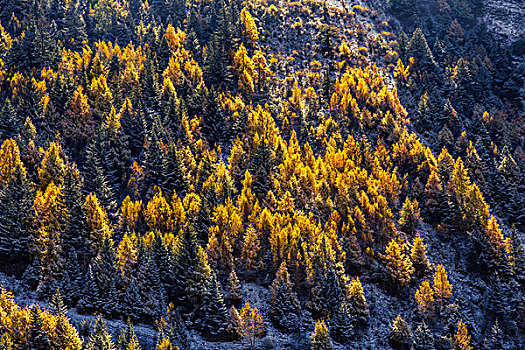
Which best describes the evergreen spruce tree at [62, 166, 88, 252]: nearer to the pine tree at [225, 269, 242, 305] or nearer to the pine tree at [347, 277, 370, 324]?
the pine tree at [225, 269, 242, 305]

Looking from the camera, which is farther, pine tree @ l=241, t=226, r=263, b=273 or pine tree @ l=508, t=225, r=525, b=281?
pine tree @ l=508, t=225, r=525, b=281

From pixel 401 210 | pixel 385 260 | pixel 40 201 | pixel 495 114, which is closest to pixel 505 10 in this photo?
pixel 495 114

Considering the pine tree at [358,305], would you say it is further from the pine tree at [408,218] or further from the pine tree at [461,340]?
the pine tree at [408,218]

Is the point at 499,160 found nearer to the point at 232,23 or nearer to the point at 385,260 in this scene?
the point at 385,260

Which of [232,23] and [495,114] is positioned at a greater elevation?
[232,23]

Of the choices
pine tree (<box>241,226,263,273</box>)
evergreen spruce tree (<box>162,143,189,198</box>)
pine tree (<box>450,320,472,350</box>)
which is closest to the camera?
pine tree (<box>450,320,472,350</box>)

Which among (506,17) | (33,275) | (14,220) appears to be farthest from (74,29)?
(506,17)

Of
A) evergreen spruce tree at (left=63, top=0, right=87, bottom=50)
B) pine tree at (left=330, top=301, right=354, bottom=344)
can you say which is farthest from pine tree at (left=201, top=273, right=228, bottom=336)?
evergreen spruce tree at (left=63, top=0, right=87, bottom=50)
